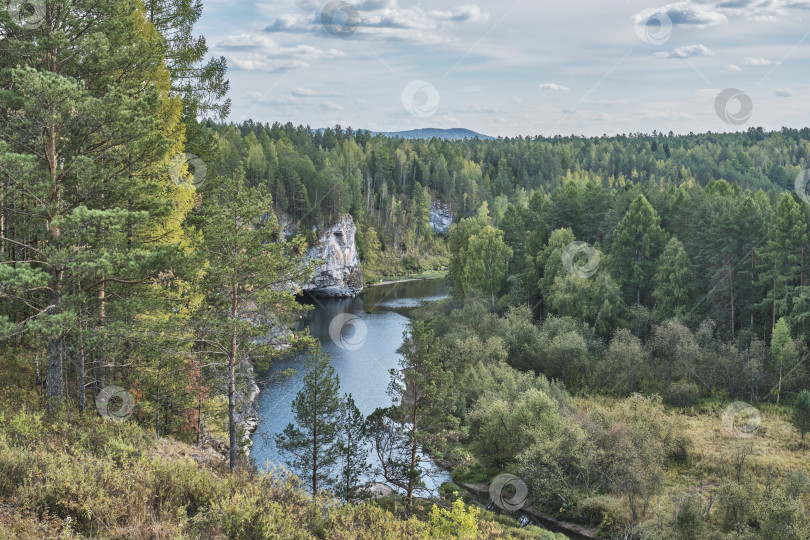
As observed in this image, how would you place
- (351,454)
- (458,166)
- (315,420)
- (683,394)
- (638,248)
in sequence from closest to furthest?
(315,420) < (351,454) < (683,394) < (638,248) < (458,166)

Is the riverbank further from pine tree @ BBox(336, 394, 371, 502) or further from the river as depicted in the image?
pine tree @ BBox(336, 394, 371, 502)

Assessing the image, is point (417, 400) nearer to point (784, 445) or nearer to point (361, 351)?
point (784, 445)

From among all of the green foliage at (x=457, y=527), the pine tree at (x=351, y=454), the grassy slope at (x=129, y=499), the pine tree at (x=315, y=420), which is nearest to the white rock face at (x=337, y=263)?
the pine tree at (x=351, y=454)

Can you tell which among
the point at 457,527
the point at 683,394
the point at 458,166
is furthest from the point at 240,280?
the point at 458,166

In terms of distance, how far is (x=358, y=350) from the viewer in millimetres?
54344

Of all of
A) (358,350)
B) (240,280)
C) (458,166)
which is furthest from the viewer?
(458,166)

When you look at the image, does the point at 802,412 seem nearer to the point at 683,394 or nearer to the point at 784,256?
the point at 683,394

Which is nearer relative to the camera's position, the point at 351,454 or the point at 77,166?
the point at 77,166

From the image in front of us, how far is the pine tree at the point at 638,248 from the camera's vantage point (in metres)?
49.1

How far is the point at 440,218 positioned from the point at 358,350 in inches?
2872

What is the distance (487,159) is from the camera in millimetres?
148125

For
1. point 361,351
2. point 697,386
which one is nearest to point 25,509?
point 697,386

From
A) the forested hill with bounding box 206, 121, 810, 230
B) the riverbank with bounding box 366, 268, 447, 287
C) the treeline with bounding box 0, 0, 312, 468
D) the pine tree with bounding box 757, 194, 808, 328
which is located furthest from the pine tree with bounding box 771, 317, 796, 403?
the riverbank with bounding box 366, 268, 447, 287

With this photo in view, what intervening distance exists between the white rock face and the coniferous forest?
83.9ft
